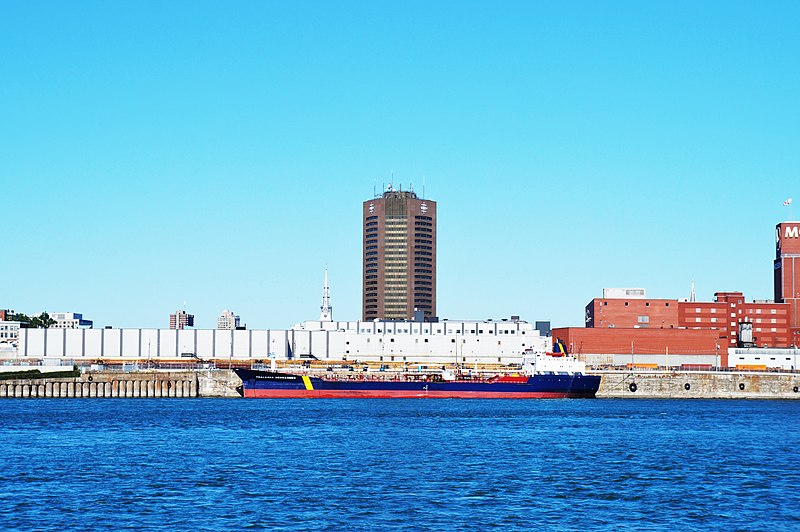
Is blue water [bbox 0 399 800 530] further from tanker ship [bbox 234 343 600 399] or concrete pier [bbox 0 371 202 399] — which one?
tanker ship [bbox 234 343 600 399]

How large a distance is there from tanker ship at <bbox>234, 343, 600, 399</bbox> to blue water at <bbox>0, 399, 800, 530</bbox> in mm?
32547

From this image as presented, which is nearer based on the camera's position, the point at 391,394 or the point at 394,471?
the point at 394,471

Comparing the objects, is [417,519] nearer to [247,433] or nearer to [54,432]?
[247,433]

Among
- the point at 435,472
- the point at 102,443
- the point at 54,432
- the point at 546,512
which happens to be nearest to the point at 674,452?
the point at 435,472

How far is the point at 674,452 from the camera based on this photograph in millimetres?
70500

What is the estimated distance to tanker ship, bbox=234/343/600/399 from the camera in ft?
447

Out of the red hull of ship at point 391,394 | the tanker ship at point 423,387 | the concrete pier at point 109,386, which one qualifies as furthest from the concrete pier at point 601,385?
the red hull of ship at point 391,394

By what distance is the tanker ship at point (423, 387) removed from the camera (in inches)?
5359

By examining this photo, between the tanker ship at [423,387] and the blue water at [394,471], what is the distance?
1281 inches

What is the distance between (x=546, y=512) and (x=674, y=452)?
86.9 ft

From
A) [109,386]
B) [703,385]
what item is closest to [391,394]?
[109,386]

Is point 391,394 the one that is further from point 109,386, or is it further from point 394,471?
point 394,471

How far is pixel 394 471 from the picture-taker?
5844 cm

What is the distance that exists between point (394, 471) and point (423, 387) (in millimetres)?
79741
